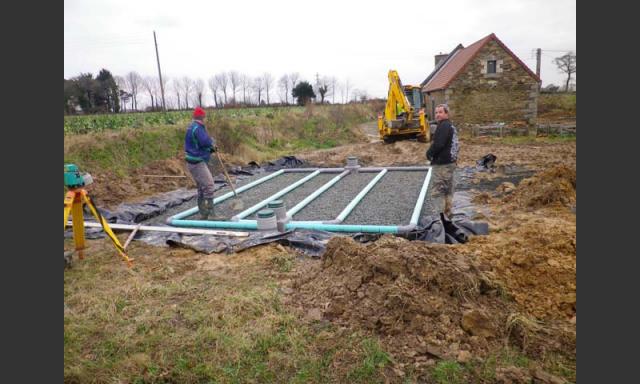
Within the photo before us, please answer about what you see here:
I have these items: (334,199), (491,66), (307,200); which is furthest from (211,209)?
(491,66)

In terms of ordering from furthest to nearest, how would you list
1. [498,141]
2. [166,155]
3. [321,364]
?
[498,141] → [166,155] → [321,364]

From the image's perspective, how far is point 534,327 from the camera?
308 cm

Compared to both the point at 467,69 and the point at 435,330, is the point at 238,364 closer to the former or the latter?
the point at 435,330

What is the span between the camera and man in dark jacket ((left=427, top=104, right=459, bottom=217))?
5953 millimetres

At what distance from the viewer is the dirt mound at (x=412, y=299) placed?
299cm

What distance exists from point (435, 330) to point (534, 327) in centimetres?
79

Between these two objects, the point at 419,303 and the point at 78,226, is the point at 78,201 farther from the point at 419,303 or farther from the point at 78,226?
the point at 419,303

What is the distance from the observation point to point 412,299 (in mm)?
3256

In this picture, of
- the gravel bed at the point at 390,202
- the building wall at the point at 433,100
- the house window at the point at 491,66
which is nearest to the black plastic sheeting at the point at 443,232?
the gravel bed at the point at 390,202

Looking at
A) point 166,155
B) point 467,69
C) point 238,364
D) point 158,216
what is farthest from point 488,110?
point 238,364

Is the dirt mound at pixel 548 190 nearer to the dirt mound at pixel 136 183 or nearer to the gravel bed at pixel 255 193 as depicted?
the gravel bed at pixel 255 193

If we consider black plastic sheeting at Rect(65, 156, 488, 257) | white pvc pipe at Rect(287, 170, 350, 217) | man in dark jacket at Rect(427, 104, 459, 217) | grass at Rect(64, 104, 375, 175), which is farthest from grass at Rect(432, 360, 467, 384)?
grass at Rect(64, 104, 375, 175)

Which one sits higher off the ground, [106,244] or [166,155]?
[166,155]

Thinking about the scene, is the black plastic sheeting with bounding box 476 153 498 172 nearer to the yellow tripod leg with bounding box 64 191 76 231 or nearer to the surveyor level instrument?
the surveyor level instrument
